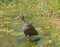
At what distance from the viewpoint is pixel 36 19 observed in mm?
11586

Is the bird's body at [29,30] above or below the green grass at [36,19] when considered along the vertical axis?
above

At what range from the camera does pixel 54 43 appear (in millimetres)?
8781

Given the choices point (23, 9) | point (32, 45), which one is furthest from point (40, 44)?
point (23, 9)

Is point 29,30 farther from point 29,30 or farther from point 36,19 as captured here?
point 36,19

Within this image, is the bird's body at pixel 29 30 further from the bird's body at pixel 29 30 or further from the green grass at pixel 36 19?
the green grass at pixel 36 19

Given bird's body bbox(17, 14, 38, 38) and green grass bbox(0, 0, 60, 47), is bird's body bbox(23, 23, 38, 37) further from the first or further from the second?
green grass bbox(0, 0, 60, 47)

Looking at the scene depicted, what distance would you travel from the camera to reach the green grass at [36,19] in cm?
917

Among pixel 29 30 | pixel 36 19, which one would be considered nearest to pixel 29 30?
pixel 29 30

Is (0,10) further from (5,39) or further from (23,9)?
(5,39)

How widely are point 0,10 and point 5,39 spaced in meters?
3.84

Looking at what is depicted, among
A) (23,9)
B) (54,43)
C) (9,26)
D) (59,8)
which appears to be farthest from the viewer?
(23,9)

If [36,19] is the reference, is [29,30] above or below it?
above

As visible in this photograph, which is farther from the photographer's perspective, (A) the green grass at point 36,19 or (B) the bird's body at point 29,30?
(B) the bird's body at point 29,30

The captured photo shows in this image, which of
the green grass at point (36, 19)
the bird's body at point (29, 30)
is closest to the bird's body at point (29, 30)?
the bird's body at point (29, 30)
